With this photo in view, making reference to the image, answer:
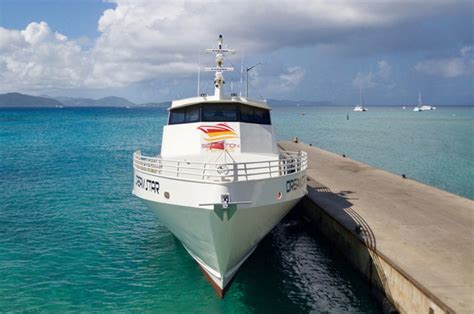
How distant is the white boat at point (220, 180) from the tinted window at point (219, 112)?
4 cm

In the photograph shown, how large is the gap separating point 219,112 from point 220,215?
A: 17.0 feet

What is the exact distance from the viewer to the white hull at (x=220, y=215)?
11094 millimetres

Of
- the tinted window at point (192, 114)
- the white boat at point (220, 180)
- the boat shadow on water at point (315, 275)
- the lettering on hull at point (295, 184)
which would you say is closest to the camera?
the white boat at point (220, 180)

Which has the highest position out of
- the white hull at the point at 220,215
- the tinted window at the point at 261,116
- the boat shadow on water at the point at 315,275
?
the tinted window at the point at 261,116

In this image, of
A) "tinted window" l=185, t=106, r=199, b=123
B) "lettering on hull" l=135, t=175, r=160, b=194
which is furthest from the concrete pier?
"lettering on hull" l=135, t=175, r=160, b=194

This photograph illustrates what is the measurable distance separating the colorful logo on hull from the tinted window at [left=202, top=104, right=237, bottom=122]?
1.13 feet

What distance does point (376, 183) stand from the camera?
23.8m

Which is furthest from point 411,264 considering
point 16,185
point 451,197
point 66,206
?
point 16,185

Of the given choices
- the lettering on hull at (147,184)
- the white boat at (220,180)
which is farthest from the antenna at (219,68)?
the lettering on hull at (147,184)

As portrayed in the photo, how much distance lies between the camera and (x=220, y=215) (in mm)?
10898

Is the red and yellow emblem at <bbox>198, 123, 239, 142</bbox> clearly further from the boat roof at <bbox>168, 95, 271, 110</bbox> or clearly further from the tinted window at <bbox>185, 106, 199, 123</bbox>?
the boat roof at <bbox>168, 95, 271, 110</bbox>

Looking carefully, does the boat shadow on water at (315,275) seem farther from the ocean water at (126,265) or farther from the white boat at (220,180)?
the white boat at (220,180)

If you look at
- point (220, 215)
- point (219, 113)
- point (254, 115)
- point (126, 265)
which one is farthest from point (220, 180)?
point (126, 265)

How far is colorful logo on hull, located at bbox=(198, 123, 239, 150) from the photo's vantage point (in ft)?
47.0
